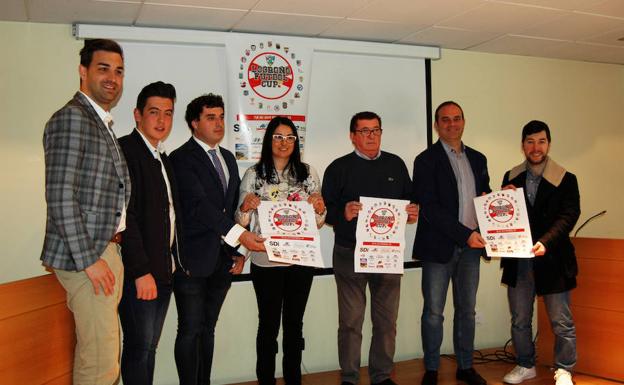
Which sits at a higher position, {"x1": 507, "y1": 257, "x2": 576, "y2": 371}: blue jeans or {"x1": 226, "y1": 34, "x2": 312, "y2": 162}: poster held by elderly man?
{"x1": 226, "y1": 34, "x2": 312, "y2": 162}: poster held by elderly man

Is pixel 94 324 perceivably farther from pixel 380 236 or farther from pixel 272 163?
pixel 380 236

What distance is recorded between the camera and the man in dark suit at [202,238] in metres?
2.81

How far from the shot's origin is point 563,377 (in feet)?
11.5

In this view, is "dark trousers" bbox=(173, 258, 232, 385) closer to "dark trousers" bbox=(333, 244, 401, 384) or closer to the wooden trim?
the wooden trim

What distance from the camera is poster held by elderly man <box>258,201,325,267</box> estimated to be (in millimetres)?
2969

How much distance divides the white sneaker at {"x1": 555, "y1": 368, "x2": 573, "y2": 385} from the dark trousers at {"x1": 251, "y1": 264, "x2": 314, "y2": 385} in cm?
172

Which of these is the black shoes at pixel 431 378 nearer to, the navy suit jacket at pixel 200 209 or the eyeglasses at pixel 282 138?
the navy suit jacket at pixel 200 209

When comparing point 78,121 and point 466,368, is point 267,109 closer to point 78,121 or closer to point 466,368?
point 78,121

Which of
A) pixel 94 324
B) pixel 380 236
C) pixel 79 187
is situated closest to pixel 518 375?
pixel 380 236

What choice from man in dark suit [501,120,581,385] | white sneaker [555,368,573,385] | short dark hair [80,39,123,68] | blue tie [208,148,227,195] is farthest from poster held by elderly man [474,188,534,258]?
short dark hair [80,39,123,68]

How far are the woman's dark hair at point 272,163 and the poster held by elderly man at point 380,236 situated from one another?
0.41 m

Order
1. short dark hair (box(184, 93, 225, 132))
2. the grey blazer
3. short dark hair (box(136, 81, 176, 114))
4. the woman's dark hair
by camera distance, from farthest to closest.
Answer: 1. the woman's dark hair
2. short dark hair (box(184, 93, 225, 132))
3. short dark hair (box(136, 81, 176, 114))
4. the grey blazer

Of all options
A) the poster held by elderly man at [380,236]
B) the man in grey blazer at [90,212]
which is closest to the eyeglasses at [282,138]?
the poster held by elderly man at [380,236]

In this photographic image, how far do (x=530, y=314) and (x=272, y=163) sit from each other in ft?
6.55
